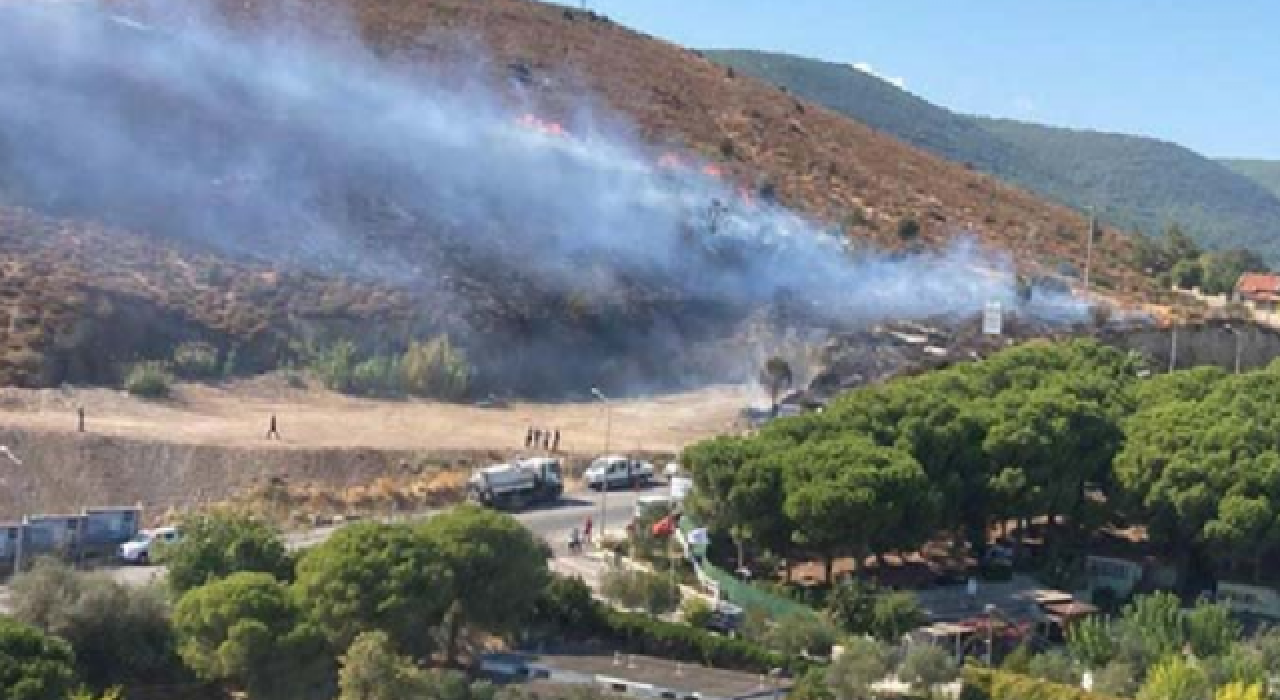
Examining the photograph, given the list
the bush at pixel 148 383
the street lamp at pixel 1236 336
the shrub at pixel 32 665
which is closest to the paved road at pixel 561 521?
the shrub at pixel 32 665

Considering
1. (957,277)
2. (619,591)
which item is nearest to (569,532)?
(619,591)

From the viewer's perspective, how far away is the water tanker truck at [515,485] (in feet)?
137

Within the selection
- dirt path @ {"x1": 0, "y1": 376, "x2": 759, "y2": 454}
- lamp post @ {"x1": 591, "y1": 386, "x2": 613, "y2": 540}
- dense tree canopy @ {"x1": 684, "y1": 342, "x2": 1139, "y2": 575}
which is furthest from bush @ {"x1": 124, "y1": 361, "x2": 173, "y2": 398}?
dense tree canopy @ {"x1": 684, "y1": 342, "x2": 1139, "y2": 575}

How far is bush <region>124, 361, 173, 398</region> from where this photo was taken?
48375 millimetres

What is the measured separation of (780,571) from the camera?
3562 centimetres

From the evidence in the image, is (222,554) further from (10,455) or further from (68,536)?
(10,455)

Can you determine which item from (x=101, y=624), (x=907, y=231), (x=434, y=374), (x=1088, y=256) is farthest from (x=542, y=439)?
(x=1088, y=256)

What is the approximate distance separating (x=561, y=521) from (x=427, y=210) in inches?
1139

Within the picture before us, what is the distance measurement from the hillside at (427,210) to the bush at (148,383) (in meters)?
1.14

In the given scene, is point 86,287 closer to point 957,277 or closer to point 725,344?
point 725,344

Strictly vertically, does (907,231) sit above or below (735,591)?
above

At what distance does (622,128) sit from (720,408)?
2960cm

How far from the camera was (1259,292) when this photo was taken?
81.1 metres

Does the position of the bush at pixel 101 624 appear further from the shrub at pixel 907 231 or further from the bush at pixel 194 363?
the shrub at pixel 907 231
